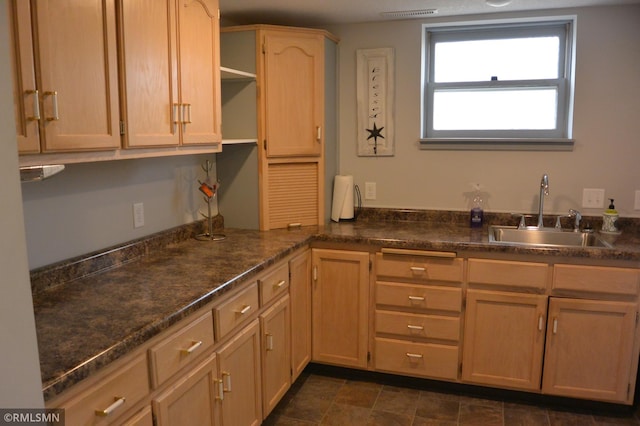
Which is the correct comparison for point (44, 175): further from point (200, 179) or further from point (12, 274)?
point (200, 179)

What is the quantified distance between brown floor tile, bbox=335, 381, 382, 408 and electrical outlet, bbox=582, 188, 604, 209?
1625 millimetres

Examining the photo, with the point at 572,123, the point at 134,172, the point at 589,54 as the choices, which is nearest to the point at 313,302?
the point at 134,172

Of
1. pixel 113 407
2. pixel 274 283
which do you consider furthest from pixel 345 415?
pixel 113 407

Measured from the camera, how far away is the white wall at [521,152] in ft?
9.65

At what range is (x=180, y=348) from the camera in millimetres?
1723

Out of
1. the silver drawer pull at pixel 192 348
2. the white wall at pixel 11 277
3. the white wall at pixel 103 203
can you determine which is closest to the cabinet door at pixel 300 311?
the white wall at pixel 103 203

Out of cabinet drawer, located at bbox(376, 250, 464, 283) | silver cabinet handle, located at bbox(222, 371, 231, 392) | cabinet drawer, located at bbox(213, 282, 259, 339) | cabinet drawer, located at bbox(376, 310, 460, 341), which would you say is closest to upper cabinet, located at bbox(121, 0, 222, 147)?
cabinet drawer, located at bbox(213, 282, 259, 339)

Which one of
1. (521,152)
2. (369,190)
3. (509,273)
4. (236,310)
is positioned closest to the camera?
(236,310)

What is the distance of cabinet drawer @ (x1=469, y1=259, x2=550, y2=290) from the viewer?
2.62 meters

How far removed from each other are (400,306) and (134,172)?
1549 mm

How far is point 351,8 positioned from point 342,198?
3.67ft

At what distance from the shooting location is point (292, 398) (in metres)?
2.86

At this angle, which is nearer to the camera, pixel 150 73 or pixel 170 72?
pixel 150 73

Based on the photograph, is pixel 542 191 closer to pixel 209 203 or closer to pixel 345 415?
pixel 345 415
